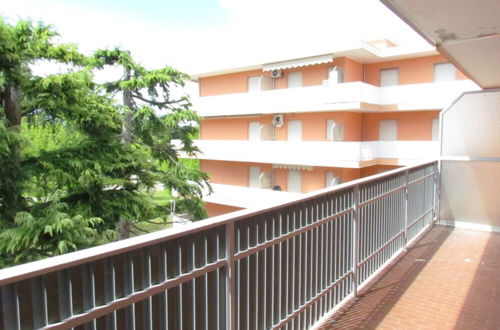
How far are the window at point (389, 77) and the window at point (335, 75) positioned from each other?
249 cm

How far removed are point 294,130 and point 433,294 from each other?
721 inches

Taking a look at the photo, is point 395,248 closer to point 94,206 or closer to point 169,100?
point 94,206

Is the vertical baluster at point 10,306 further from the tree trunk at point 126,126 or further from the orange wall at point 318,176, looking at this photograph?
the orange wall at point 318,176

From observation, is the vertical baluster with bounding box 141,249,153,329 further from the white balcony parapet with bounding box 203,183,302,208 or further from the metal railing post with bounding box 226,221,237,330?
the white balcony parapet with bounding box 203,183,302,208

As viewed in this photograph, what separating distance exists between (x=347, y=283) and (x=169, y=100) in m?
13.8

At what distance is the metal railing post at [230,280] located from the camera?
2529 millimetres

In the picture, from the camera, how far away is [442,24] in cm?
334

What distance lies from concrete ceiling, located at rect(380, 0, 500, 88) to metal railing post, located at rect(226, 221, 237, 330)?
186cm

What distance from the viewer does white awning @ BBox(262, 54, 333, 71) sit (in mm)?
19770

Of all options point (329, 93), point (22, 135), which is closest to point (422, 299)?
point (22, 135)

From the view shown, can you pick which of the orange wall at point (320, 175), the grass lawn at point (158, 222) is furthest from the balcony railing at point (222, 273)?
the orange wall at point (320, 175)

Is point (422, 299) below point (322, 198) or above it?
below

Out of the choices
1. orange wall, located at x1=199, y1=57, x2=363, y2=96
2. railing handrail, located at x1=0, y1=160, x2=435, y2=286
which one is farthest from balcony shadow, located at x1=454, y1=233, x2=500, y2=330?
orange wall, located at x1=199, y1=57, x2=363, y2=96

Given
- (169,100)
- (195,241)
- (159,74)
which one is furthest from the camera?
(169,100)
